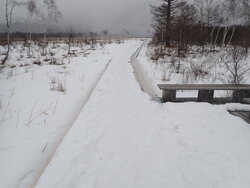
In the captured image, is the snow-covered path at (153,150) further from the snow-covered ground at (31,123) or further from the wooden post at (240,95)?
the wooden post at (240,95)

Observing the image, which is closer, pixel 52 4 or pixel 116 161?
pixel 116 161

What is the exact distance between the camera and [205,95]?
3.66 metres

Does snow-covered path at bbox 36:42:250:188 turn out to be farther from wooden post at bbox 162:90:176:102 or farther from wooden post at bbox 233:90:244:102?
wooden post at bbox 233:90:244:102

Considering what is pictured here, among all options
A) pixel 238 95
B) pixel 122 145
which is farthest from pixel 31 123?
pixel 238 95

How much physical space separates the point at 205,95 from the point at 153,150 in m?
2.28

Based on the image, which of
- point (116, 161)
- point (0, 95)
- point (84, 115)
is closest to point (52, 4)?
point (0, 95)

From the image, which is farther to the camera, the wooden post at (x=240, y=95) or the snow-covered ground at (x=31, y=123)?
the wooden post at (x=240, y=95)

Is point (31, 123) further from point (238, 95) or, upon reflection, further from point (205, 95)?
point (238, 95)

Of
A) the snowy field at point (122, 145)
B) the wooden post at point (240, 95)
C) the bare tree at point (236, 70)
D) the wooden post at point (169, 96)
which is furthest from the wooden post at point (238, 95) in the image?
the wooden post at point (169, 96)

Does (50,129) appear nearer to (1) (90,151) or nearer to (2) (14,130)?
(2) (14,130)

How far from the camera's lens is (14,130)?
264 cm

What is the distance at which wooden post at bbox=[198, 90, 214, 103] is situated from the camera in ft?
12.0

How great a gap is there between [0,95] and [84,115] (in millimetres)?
2733

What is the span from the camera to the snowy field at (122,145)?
1683mm
